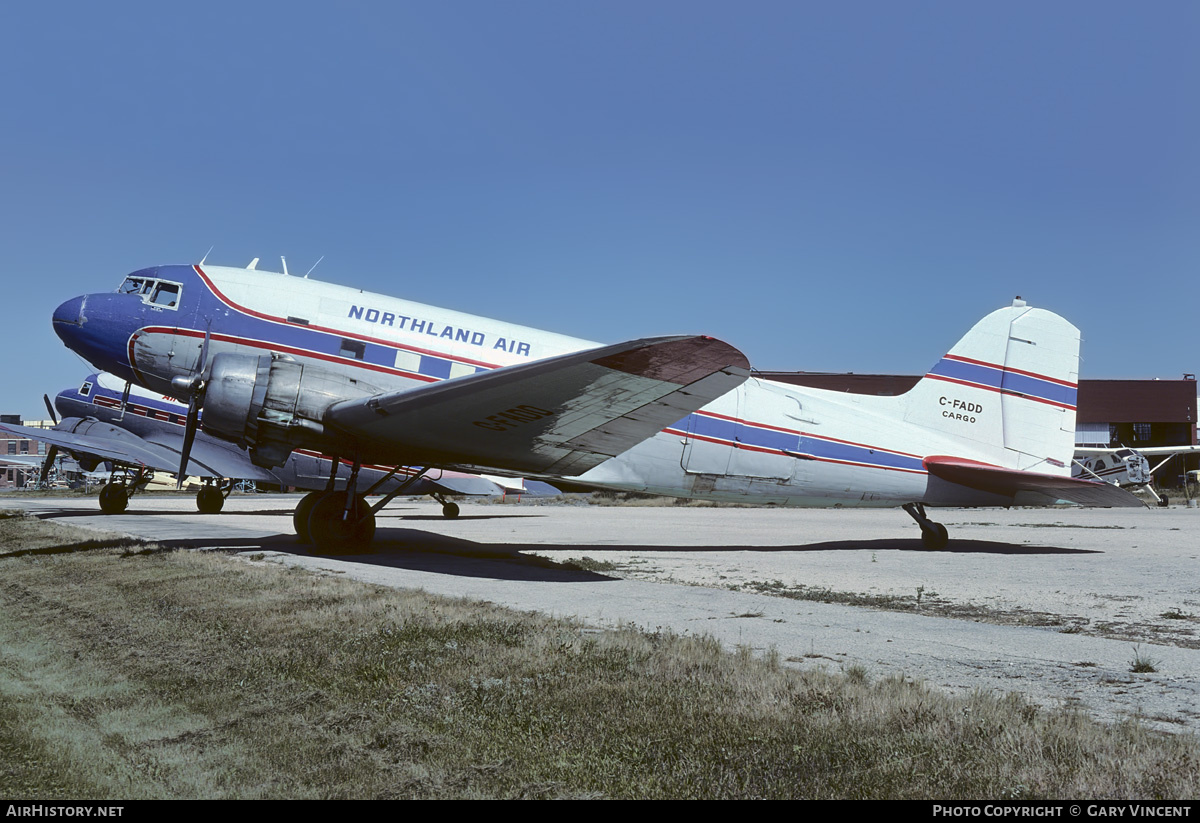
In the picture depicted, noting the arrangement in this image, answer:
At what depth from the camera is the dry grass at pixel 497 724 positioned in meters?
3.65

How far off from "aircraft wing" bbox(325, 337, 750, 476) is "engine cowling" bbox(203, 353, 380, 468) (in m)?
0.37

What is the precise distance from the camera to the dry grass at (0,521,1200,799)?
3652mm

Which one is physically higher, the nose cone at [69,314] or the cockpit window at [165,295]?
the cockpit window at [165,295]

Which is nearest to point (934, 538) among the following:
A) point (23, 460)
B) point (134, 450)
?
point (134, 450)

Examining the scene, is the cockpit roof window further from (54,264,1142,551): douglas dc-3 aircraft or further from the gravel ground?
the gravel ground

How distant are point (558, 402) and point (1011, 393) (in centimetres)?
1085

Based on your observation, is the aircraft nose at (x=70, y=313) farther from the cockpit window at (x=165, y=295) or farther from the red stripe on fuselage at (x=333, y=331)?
the red stripe on fuselage at (x=333, y=331)

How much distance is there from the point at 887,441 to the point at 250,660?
43.9 feet

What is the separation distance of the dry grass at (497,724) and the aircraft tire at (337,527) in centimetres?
685

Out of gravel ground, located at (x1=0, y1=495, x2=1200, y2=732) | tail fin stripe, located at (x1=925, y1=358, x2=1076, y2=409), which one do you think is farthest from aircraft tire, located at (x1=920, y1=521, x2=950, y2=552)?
tail fin stripe, located at (x1=925, y1=358, x2=1076, y2=409)

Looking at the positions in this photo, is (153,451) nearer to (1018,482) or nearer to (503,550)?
(503,550)

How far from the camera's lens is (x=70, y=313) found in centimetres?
1484

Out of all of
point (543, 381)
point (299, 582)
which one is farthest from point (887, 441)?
point (299, 582)

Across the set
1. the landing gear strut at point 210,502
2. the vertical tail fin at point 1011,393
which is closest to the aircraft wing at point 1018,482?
the vertical tail fin at point 1011,393
